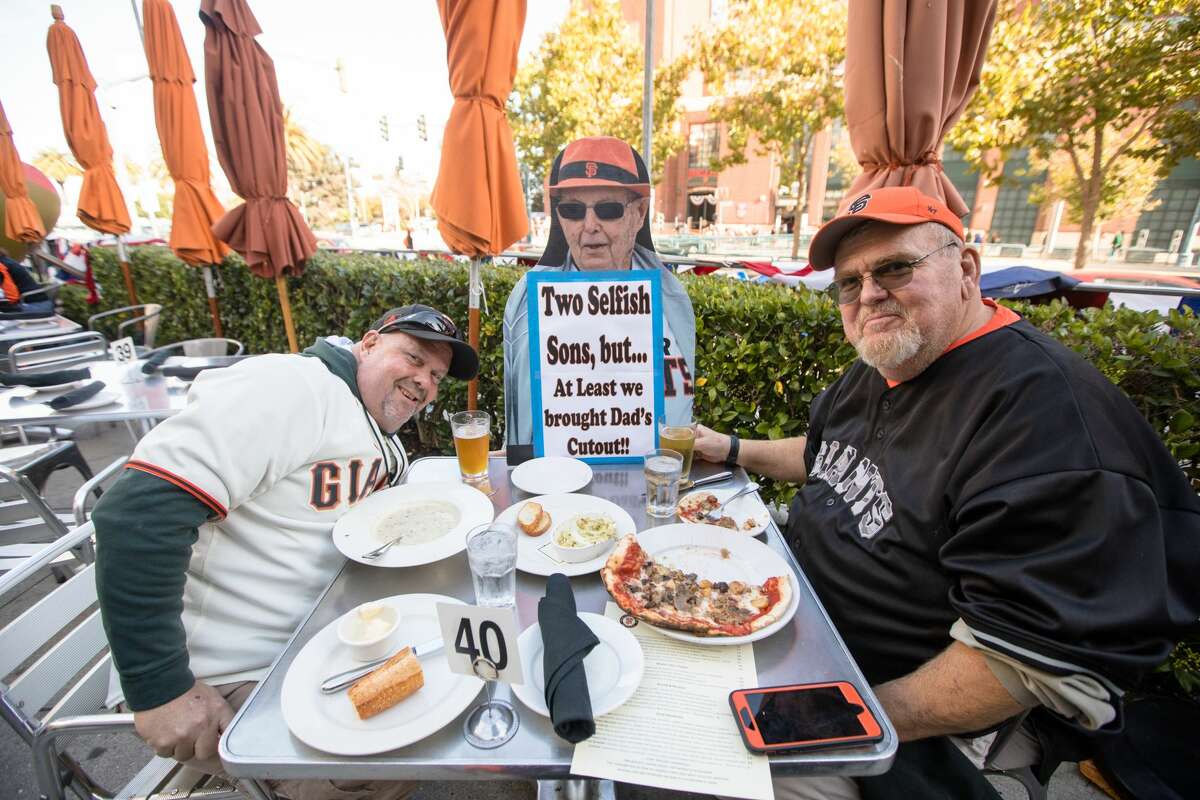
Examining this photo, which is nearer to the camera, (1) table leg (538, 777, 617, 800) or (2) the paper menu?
(2) the paper menu

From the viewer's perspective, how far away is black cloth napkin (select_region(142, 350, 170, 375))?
387cm

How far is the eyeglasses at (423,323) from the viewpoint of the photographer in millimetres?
1920

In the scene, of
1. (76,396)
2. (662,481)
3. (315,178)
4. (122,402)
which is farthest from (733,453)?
(315,178)

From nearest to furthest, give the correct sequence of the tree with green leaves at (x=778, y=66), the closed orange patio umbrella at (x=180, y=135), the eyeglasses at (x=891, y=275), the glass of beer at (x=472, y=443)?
1. the eyeglasses at (x=891, y=275)
2. the glass of beer at (x=472, y=443)
3. the closed orange patio umbrella at (x=180, y=135)
4. the tree with green leaves at (x=778, y=66)

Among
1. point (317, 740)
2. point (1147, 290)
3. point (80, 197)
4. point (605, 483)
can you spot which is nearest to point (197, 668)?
point (317, 740)

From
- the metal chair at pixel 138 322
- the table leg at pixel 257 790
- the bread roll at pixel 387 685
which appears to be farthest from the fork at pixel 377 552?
the metal chair at pixel 138 322

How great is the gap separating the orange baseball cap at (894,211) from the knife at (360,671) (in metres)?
1.83

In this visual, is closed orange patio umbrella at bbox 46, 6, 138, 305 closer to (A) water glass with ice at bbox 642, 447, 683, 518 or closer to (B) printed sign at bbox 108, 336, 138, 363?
(B) printed sign at bbox 108, 336, 138, 363

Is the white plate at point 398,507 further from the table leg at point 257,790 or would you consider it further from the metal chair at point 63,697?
the metal chair at point 63,697

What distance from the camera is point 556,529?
5.86 ft

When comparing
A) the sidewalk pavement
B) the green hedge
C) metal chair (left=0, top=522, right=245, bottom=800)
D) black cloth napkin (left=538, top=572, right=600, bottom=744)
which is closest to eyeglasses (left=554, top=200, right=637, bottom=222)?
the green hedge

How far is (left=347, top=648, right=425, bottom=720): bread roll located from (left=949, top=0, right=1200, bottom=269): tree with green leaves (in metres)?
12.5

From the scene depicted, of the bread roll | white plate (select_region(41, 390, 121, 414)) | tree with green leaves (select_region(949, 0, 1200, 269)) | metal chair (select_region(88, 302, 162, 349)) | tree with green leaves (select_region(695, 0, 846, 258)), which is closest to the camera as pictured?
the bread roll

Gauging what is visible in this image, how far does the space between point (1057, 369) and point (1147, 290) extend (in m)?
5.90
